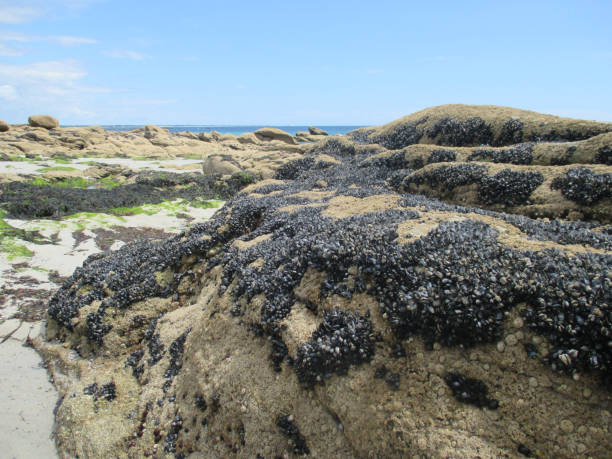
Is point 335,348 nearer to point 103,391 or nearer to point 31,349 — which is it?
point 103,391

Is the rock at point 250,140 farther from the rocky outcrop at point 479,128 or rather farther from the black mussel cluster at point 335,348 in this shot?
the black mussel cluster at point 335,348

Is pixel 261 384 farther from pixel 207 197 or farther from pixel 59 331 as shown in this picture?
pixel 207 197

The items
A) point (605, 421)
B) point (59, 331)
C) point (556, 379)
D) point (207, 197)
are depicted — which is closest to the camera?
point (605, 421)

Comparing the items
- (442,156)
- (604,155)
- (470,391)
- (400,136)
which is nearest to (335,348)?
(470,391)

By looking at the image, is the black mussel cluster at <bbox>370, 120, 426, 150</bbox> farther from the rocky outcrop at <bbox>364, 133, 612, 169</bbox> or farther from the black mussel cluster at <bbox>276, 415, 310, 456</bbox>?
the black mussel cluster at <bbox>276, 415, 310, 456</bbox>

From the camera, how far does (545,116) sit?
8398 mm

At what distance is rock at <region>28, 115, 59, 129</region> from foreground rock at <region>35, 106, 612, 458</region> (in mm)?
53912

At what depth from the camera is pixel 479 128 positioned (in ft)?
30.1

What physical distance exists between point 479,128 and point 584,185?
14.8ft

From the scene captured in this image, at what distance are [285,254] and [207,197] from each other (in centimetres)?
1530

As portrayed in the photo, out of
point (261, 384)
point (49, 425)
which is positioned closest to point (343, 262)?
point (261, 384)

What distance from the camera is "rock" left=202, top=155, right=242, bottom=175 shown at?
24.1 meters

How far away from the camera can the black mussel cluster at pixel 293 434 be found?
3.38 meters

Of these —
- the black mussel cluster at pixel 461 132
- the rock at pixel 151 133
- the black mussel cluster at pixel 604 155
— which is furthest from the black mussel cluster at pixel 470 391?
the rock at pixel 151 133
